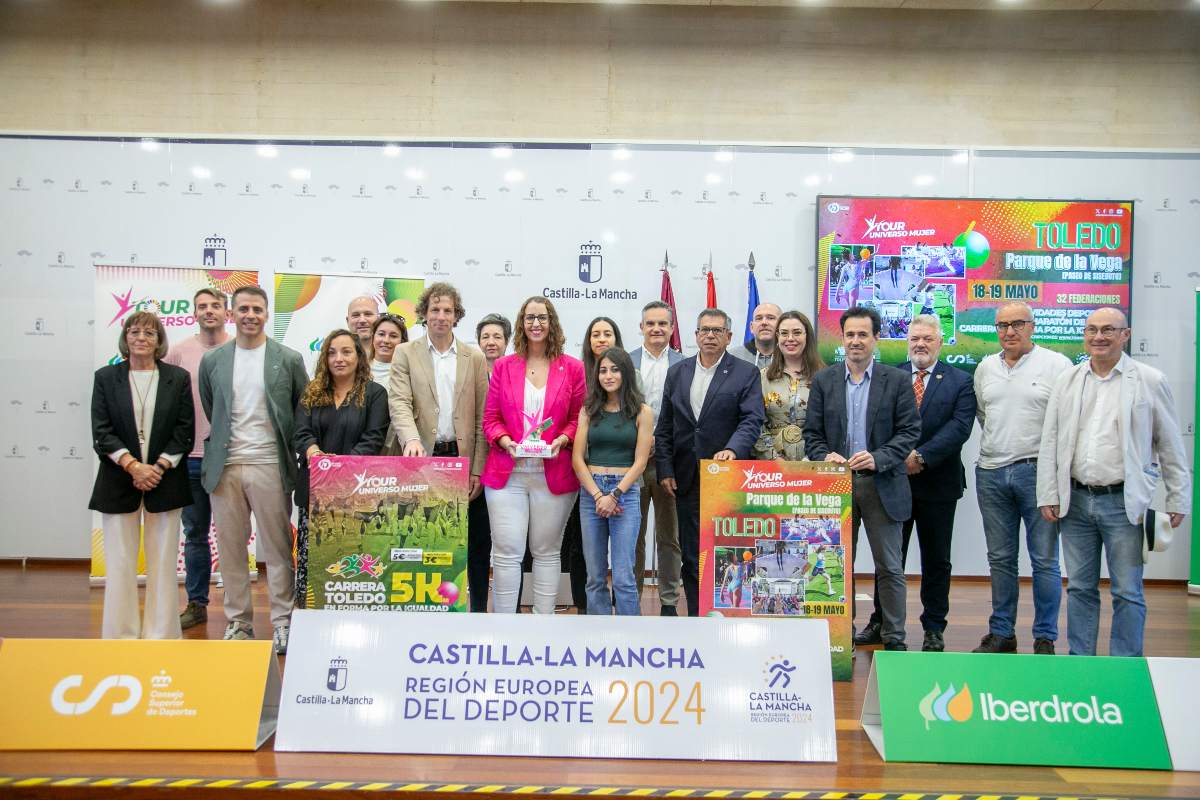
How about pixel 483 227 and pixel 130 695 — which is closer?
pixel 130 695

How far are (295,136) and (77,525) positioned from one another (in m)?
3.36

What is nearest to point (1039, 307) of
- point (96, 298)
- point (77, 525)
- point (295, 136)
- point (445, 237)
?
point (445, 237)

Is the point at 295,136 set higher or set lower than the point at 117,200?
higher

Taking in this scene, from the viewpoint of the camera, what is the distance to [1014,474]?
164 inches

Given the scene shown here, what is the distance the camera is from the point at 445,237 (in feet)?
21.0

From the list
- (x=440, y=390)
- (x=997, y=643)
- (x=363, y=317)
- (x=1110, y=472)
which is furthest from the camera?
(x=363, y=317)

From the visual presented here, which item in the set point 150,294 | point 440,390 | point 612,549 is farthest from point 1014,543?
point 150,294

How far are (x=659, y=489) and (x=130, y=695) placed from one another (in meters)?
2.59

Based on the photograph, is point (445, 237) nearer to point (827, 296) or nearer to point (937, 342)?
point (827, 296)

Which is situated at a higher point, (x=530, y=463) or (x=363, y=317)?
(x=363, y=317)

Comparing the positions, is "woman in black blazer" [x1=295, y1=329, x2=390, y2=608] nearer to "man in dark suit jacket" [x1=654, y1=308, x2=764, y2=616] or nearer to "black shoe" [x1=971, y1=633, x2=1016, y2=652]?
"man in dark suit jacket" [x1=654, y1=308, x2=764, y2=616]

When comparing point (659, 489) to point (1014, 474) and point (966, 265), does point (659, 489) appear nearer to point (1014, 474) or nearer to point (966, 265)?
point (1014, 474)

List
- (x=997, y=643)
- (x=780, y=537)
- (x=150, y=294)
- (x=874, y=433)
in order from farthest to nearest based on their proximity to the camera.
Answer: (x=150, y=294) → (x=997, y=643) → (x=874, y=433) → (x=780, y=537)

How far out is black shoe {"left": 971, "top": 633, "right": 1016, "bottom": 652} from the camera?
421 centimetres
